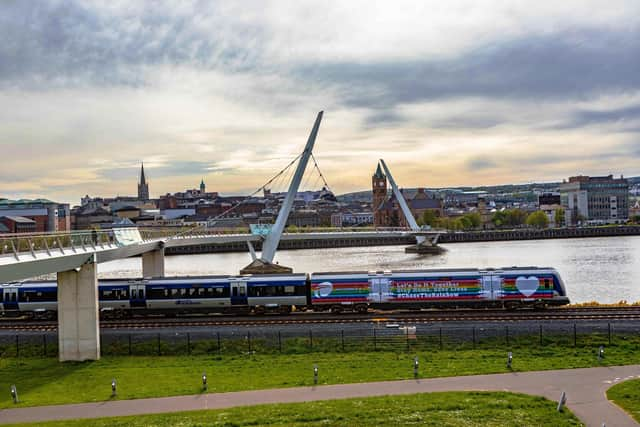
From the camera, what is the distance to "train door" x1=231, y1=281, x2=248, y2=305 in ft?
104

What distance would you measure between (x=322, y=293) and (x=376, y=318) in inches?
137

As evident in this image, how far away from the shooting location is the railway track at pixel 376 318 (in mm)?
27750

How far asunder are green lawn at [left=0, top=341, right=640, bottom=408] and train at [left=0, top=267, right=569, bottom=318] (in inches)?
355

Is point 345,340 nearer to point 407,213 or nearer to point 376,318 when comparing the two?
point 376,318

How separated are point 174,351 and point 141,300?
9704 mm

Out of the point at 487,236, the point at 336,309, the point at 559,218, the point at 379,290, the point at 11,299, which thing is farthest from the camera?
the point at 559,218

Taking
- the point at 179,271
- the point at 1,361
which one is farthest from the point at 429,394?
the point at 179,271

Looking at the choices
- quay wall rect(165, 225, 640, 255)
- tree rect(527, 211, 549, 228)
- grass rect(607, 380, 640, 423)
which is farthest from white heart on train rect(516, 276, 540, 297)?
tree rect(527, 211, 549, 228)

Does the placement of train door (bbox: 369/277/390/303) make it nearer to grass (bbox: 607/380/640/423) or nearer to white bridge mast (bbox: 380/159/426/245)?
grass (bbox: 607/380/640/423)

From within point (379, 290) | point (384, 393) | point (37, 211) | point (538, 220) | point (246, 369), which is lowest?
point (246, 369)

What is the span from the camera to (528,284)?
31.3 m

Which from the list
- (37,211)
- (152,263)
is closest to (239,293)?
(152,263)

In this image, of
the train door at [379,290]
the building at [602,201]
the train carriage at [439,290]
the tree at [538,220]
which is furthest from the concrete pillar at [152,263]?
the building at [602,201]

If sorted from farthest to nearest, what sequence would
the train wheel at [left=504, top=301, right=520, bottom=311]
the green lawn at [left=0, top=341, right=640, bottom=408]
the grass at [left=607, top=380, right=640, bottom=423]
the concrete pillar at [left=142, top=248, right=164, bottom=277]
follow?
the concrete pillar at [left=142, top=248, right=164, bottom=277] < the train wheel at [left=504, top=301, right=520, bottom=311] < the green lawn at [left=0, top=341, right=640, bottom=408] < the grass at [left=607, top=380, right=640, bottom=423]
